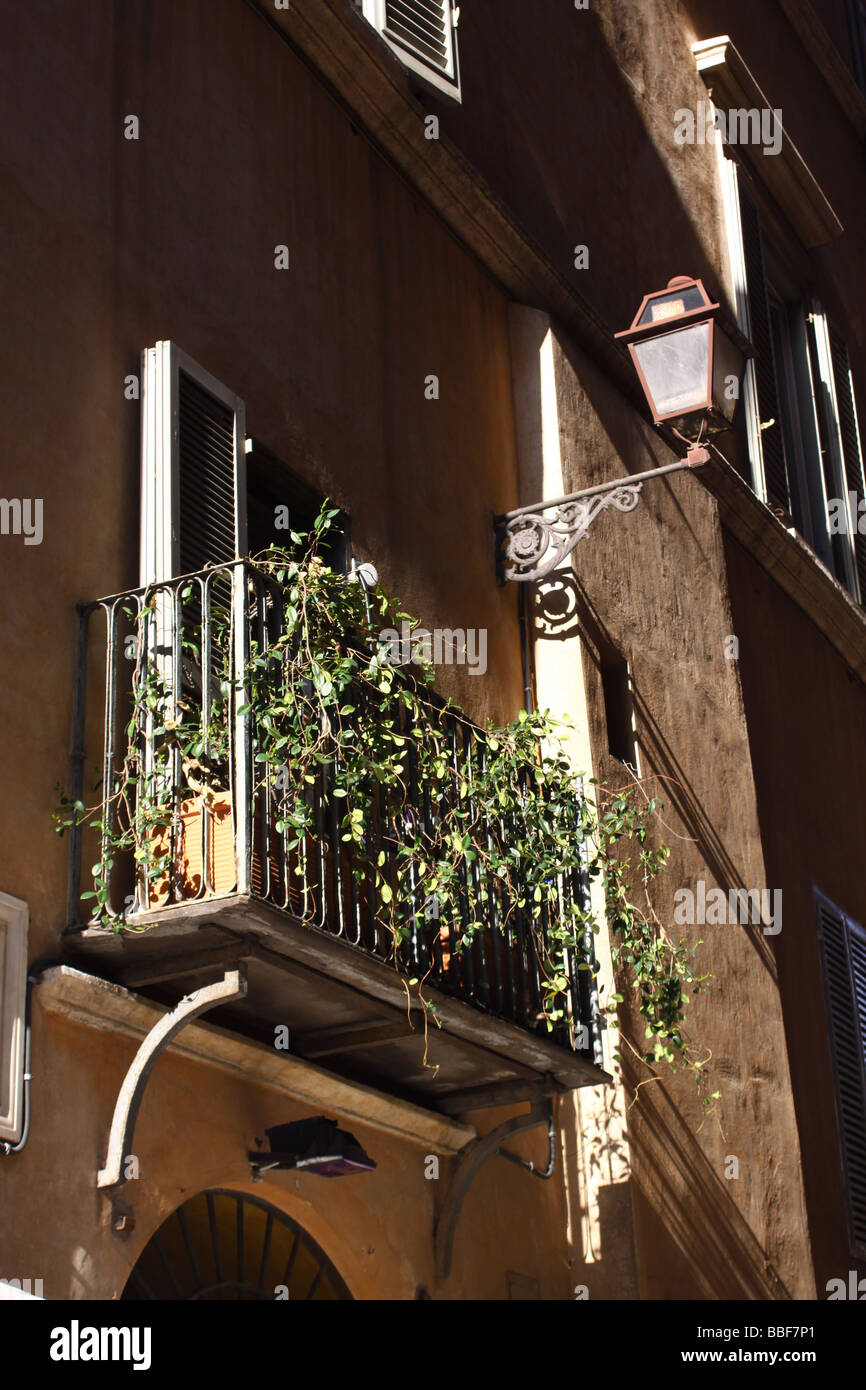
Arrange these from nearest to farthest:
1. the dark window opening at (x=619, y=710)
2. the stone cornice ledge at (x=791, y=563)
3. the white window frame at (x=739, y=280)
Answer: the dark window opening at (x=619, y=710), the stone cornice ledge at (x=791, y=563), the white window frame at (x=739, y=280)

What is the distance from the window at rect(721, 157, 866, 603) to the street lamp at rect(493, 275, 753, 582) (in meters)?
3.81

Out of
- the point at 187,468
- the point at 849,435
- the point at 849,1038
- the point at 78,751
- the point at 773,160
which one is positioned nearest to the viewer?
the point at 78,751

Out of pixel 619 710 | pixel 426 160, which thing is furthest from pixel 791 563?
pixel 426 160

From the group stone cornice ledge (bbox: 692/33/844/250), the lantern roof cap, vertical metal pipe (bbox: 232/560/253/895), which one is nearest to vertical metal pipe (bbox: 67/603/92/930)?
vertical metal pipe (bbox: 232/560/253/895)

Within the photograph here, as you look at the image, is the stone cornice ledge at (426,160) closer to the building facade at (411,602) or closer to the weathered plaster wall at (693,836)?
the building facade at (411,602)

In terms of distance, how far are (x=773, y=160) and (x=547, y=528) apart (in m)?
6.24

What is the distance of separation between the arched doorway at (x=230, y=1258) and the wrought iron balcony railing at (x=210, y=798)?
1030mm

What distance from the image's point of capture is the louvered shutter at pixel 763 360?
1342 centimetres

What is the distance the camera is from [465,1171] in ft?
25.1

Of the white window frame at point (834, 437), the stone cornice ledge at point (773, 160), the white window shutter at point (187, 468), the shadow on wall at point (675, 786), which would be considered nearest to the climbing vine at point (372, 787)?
the white window shutter at point (187, 468)

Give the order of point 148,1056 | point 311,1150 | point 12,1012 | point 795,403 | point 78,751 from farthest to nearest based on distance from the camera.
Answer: point 795,403 < point 311,1150 < point 78,751 < point 148,1056 < point 12,1012

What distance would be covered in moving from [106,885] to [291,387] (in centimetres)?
301

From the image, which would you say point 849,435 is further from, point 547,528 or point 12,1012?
point 12,1012
